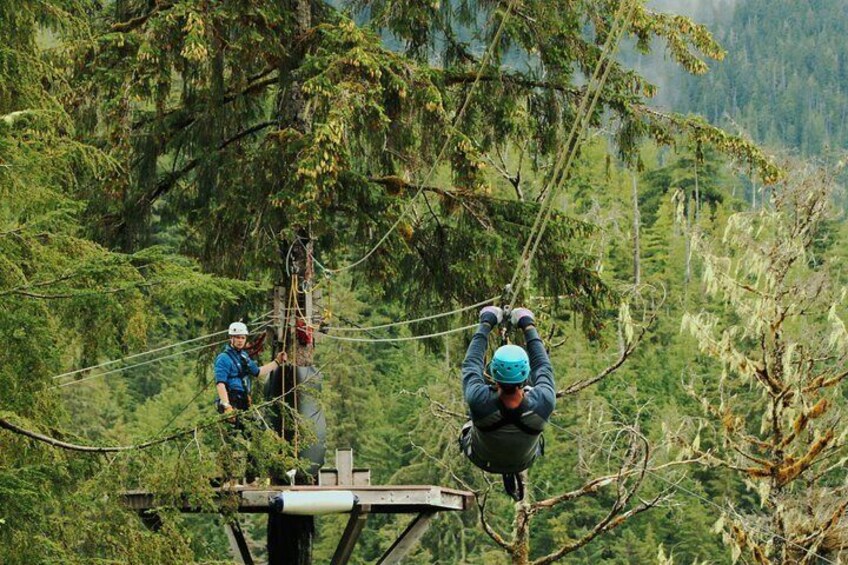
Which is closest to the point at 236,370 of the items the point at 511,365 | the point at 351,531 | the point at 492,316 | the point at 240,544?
the point at 351,531

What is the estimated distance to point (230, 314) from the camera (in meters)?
14.5

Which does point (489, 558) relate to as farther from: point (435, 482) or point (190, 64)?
point (190, 64)

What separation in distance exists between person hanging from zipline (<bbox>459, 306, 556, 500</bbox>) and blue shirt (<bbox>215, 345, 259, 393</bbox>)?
394 cm

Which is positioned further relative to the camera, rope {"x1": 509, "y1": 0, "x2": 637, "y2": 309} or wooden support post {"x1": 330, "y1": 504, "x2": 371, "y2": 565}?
wooden support post {"x1": 330, "y1": 504, "x2": 371, "y2": 565}

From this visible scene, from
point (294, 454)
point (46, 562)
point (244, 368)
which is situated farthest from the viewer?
point (244, 368)

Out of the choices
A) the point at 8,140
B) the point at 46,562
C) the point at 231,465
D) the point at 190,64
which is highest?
the point at 190,64

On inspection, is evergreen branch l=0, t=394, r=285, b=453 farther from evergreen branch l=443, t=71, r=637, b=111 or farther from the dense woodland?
evergreen branch l=443, t=71, r=637, b=111

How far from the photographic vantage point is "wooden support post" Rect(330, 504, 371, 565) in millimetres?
12156

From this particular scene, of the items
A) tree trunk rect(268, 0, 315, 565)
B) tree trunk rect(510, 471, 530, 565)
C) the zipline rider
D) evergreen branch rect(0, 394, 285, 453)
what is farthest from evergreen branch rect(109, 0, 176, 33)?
tree trunk rect(510, 471, 530, 565)

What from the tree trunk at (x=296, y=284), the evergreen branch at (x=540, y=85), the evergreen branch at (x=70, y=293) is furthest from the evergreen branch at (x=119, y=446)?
the evergreen branch at (x=540, y=85)

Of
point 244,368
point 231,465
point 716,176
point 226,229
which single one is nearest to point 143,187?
point 226,229

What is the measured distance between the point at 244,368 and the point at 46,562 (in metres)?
3.81

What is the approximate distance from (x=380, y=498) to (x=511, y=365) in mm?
4540

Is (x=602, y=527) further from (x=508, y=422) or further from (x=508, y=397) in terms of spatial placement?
(x=508, y=397)
